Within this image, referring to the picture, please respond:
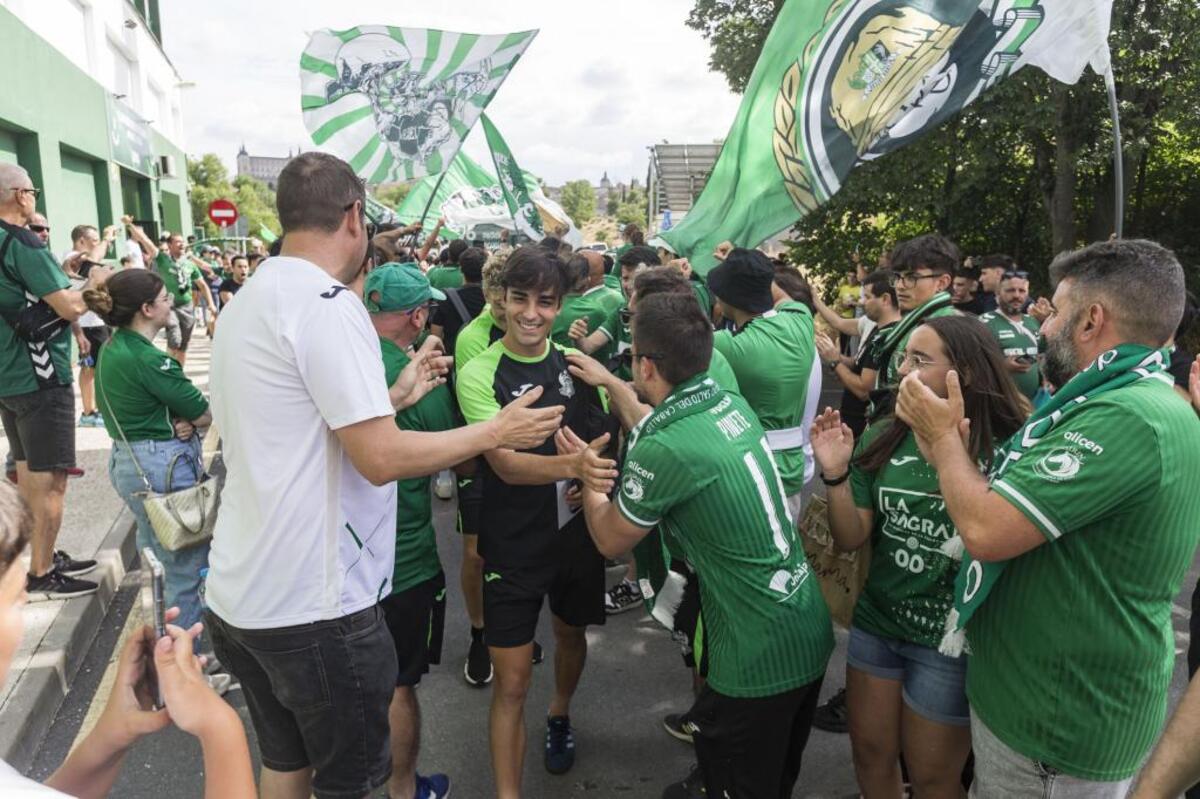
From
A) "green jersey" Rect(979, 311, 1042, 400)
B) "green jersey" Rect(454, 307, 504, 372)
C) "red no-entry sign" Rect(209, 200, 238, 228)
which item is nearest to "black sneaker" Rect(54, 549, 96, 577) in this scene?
"green jersey" Rect(454, 307, 504, 372)

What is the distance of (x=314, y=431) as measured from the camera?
1978 millimetres

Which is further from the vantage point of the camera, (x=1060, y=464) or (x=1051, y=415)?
(x=1051, y=415)

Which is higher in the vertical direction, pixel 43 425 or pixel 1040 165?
pixel 1040 165

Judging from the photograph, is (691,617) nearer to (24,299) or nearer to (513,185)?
(24,299)

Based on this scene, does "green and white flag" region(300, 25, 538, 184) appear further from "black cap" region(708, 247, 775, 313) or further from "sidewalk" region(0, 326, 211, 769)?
"black cap" region(708, 247, 775, 313)

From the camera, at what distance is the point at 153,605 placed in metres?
1.42

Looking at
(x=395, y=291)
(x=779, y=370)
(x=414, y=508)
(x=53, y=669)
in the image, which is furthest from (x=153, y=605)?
(x=53, y=669)

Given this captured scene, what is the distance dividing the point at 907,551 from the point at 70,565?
4.78 meters

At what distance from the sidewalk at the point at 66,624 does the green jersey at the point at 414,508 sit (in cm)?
117

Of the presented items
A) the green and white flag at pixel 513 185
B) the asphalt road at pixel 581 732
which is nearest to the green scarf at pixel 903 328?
the asphalt road at pixel 581 732

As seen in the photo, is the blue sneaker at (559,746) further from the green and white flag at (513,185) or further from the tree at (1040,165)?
the tree at (1040,165)

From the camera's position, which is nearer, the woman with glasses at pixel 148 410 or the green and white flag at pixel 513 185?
the woman with glasses at pixel 148 410

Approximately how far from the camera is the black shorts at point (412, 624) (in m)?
2.94

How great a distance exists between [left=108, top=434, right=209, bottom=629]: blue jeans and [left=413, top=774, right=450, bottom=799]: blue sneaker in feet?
5.23
